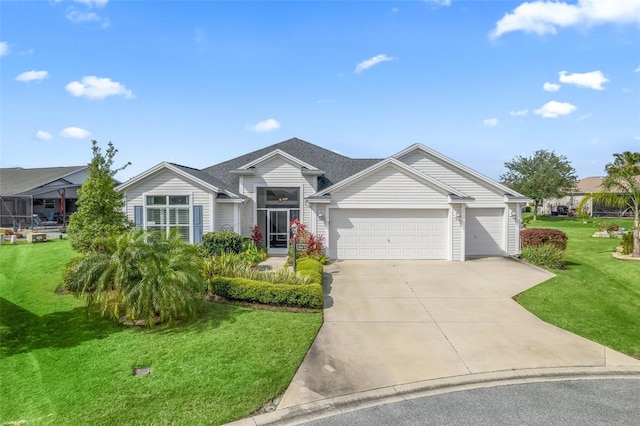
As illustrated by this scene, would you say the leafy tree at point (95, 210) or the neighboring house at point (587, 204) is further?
the neighboring house at point (587, 204)

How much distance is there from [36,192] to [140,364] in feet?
107

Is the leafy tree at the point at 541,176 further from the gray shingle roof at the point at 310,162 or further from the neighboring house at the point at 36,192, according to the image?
the neighboring house at the point at 36,192

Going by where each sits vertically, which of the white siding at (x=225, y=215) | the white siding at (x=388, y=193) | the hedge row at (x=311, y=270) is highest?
the white siding at (x=388, y=193)

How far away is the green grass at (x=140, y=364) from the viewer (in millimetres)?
5371

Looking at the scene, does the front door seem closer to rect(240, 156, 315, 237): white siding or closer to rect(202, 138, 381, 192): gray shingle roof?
rect(240, 156, 315, 237): white siding

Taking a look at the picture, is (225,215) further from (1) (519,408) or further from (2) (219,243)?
(1) (519,408)

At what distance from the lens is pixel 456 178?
18.9 m

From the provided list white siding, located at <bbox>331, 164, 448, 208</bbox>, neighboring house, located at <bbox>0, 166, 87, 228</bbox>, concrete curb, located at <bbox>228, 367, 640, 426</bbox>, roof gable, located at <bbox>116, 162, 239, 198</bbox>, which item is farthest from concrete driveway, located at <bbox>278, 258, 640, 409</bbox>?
neighboring house, located at <bbox>0, 166, 87, 228</bbox>

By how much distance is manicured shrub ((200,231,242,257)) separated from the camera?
16188 mm

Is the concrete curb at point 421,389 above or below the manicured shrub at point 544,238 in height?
below

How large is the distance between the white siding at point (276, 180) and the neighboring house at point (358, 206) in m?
0.05

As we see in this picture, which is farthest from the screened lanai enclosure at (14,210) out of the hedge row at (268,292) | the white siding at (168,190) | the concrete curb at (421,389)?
the concrete curb at (421,389)

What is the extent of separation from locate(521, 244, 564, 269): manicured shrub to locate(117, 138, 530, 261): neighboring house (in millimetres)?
1903

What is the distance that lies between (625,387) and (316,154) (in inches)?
737
